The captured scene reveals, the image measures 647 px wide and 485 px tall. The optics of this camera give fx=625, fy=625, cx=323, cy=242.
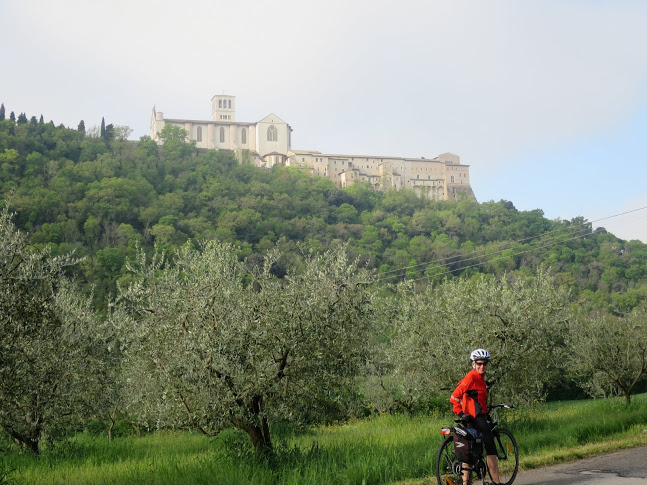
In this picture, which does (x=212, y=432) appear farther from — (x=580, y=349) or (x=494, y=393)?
(x=580, y=349)

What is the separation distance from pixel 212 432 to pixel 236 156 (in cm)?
14820

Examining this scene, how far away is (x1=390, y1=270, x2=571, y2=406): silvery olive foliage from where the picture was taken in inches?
584

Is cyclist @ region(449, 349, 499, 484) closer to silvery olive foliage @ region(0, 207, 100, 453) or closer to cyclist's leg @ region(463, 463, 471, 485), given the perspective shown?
cyclist's leg @ region(463, 463, 471, 485)

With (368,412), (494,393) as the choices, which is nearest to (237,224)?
(368,412)

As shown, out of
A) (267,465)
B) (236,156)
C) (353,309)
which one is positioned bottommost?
(267,465)

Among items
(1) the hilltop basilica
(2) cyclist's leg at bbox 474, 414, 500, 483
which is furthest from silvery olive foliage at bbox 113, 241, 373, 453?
(1) the hilltop basilica

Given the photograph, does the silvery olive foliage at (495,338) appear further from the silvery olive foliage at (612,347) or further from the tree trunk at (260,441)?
the silvery olive foliage at (612,347)

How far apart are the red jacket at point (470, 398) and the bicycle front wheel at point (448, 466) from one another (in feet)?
1.73

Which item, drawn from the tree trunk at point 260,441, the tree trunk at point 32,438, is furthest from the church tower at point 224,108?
the tree trunk at point 260,441

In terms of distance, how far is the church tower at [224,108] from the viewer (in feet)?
582

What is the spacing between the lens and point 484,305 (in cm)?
1512

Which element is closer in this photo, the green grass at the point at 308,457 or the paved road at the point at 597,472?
the paved road at the point at 597,472

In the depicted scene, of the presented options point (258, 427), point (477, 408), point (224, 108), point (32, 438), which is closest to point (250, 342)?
point (258, 427)

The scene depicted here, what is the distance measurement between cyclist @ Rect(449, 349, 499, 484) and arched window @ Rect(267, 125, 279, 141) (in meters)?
163
